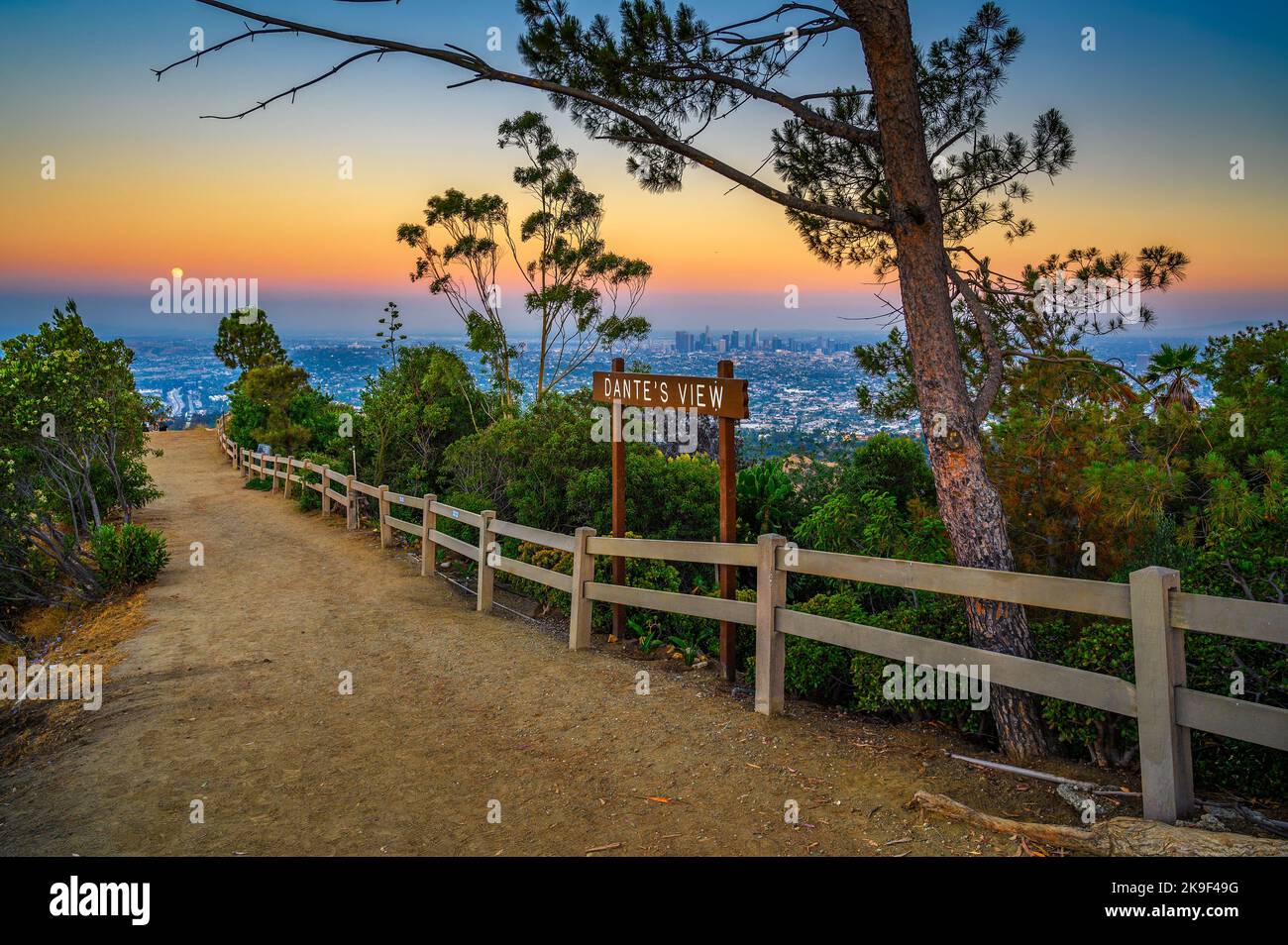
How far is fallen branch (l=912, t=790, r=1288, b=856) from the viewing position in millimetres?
3377

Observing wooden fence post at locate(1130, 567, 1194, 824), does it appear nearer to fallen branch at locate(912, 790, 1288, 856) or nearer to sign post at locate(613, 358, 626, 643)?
fallen branch at locate(912, 790, 1288, 856)

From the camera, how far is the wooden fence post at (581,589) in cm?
811

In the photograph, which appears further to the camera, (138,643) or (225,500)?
(225,500)

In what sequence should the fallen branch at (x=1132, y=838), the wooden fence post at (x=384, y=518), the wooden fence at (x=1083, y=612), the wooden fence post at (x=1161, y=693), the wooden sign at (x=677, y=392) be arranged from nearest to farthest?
the fallen branch at (x=1132, y=838)
the wooden fence at (x=1083, y=612)
the wooden fence post at (x=1161, y=693)
the wooden sign at (x=677, y=392)
the wooden fence post at (x=384, y=518)

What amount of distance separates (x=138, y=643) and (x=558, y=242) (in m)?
23.7

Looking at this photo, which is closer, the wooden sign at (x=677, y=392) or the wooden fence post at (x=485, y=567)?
the wooden sign at (x=677, y=392)

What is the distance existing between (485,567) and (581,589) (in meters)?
2.30

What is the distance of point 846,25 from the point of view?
6.21 m

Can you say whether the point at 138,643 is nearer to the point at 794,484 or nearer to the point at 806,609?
the point at 806,609

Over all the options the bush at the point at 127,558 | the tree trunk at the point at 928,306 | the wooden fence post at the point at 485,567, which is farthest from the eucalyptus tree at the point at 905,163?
the bush at the point at 127,558

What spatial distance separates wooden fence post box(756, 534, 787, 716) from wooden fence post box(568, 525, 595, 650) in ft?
8.43

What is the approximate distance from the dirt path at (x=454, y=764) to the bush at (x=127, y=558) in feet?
11.2

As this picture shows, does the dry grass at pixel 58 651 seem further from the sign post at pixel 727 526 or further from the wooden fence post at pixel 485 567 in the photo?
the sign post at pixel 727 526

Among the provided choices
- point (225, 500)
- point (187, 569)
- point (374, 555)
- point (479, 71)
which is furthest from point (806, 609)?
point (225, 500)
